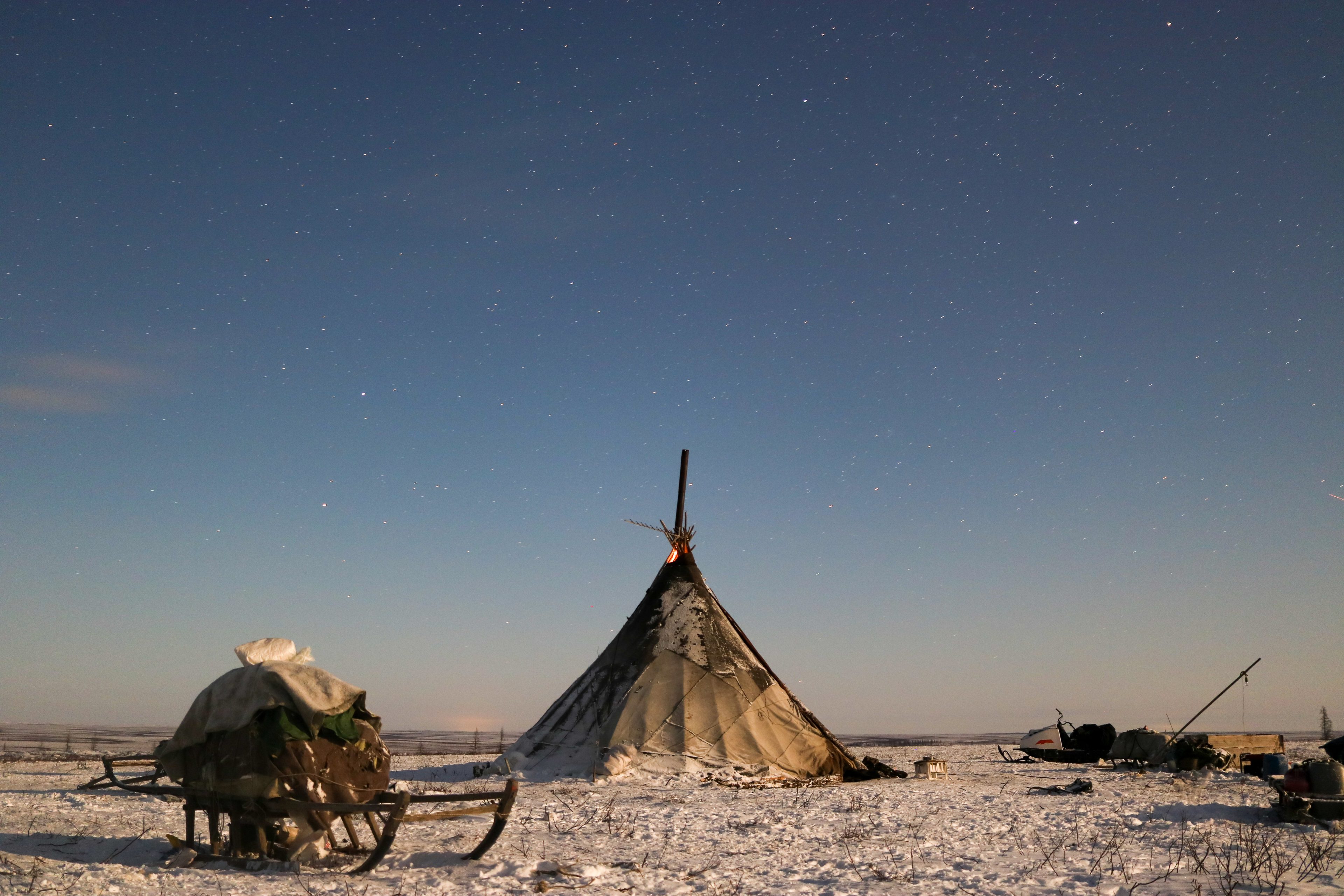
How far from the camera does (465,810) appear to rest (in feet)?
28.2

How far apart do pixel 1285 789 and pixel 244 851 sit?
44.1ft

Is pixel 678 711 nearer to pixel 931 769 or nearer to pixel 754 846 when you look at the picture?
pixel 931 769

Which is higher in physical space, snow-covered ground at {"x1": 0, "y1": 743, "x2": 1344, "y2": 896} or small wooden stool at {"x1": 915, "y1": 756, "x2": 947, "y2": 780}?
snow-covered ground at {"x1": 0, "y1": 743, "x2": 1344, "y2": 896}

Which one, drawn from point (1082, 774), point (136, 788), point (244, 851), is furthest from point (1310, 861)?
point (1082, 774)

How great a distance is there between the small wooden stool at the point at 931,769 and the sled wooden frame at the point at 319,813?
532 inches

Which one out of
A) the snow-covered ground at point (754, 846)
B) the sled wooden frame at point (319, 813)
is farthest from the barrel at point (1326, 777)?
the sled wooden frame at point (319, 813)

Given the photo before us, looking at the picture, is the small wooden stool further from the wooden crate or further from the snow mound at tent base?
the wooden crate

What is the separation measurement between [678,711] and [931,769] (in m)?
6.14

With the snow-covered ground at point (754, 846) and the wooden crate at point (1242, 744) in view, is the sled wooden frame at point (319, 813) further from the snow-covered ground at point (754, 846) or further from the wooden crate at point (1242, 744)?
the wooden crate at point (1242, 744)

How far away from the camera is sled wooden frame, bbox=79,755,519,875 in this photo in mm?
7879

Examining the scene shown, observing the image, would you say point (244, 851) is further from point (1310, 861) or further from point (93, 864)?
point (1310, 861)

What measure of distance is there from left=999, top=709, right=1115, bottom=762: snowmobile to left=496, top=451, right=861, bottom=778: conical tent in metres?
9.60

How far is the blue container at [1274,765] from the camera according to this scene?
1830 cm

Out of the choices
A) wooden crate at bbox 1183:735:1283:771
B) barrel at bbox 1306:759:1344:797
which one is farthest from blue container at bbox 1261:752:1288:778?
barrel at bbox 1306:759:1344:797
